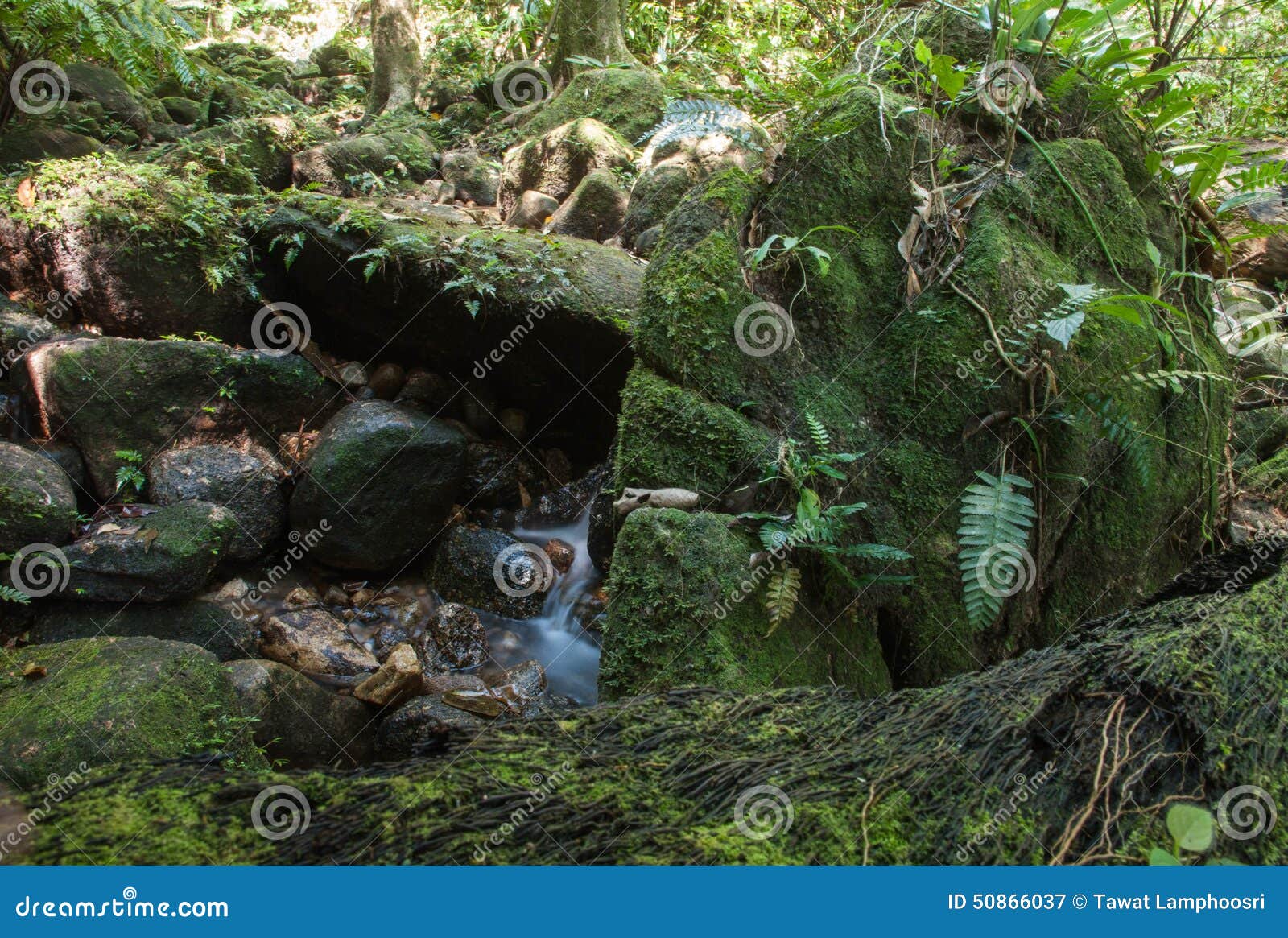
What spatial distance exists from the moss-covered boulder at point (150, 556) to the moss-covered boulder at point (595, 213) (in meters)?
3.83

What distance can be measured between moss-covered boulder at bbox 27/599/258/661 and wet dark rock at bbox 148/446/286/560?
577 millimetres

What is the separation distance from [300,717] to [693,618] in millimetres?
2571

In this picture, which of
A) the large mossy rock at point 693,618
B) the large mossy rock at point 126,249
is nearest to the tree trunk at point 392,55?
the large mossy rock at point 126,249

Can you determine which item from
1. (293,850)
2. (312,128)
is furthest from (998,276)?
(312,128)

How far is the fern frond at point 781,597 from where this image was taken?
129 inches

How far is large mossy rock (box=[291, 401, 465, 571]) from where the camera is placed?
5828 millimetres

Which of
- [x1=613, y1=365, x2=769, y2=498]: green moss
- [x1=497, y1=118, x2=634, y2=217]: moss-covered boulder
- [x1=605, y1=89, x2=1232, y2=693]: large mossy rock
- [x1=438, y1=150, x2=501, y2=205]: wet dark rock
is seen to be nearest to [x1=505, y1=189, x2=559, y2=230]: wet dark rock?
[x1=497, y1=118, x2=634, y2=217]: moss-covered boulder

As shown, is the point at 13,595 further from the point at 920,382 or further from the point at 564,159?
the point at 564,159

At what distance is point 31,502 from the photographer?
480 cm

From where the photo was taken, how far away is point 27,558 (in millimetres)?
4711

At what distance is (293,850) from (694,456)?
2.45m

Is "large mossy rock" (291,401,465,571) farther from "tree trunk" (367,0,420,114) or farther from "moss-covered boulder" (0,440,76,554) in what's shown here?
"tree trunk" (367,0,420,114)

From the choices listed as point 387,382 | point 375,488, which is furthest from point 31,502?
point 387,382

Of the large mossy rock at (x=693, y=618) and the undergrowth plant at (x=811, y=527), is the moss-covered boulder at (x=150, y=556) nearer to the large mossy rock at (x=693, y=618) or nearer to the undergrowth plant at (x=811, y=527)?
the large mossy rock at (x=693, y=618)
